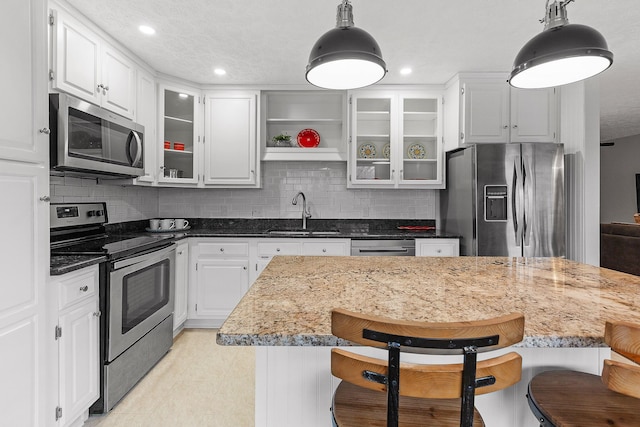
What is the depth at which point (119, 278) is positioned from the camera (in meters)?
2.13

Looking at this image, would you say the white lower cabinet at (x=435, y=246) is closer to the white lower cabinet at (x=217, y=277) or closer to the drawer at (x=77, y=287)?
the white lower cabinet at (x=217, y=277)

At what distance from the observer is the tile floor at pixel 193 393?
201 centimetres

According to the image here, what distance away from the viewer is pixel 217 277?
11.2 feet

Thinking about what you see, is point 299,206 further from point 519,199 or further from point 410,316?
point 410,316

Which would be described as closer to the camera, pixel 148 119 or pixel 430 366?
pixel 430 366

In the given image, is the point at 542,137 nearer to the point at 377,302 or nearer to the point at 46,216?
the point at 377,302

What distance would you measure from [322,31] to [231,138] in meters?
1.57

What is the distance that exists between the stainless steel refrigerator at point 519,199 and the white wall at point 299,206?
0.95 meters

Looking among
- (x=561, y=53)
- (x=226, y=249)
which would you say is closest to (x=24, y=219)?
(x=226, y=249)

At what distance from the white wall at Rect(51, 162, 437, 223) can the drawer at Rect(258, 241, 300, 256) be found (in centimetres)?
73

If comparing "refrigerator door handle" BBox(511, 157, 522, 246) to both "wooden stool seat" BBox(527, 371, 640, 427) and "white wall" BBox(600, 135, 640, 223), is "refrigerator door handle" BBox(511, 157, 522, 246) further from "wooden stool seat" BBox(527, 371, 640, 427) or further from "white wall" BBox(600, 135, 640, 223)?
"white wall" BBox(600, 135, 640, 223)

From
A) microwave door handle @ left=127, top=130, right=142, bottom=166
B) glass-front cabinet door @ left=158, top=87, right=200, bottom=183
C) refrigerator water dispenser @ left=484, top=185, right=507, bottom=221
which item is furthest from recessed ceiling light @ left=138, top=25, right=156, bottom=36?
refrigerator water dispenser @ left=484, top=185, right=507, bottom=221

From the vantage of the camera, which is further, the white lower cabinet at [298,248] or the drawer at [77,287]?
the white lower cabinet at [298,248]

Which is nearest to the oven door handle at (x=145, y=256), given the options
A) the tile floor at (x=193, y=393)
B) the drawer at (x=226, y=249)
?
the drawer at (x=226, y=249)
